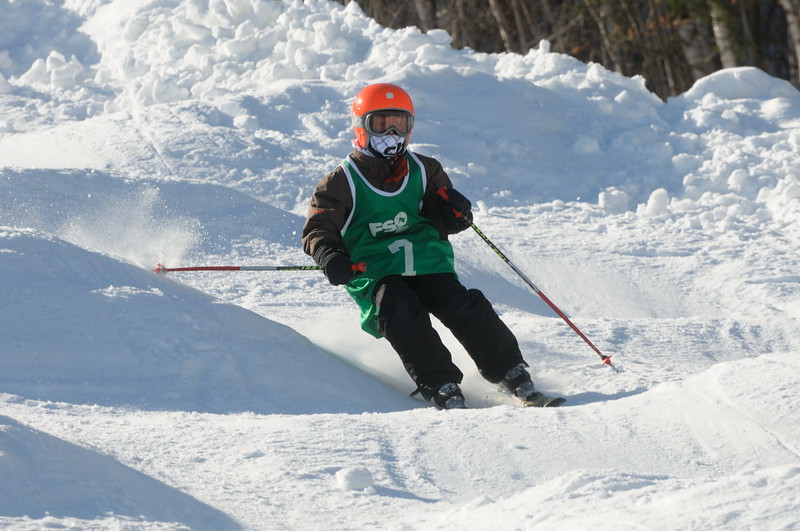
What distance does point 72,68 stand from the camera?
1120 cm

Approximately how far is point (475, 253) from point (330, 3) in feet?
16.4

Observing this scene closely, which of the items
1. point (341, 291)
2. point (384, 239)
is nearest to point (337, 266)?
point (384, 239)

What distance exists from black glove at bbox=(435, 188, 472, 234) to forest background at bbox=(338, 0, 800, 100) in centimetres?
1040

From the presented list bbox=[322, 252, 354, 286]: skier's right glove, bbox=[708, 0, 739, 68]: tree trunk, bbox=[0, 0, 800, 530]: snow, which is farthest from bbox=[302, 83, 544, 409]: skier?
bbox=[708, 0, 739, 68]: tree trunk

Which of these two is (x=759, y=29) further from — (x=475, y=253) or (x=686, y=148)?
(x=475, y=253)

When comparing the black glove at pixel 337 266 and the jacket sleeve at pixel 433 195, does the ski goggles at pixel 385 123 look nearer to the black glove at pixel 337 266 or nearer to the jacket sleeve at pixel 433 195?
the jacket sleeve at pixel 433 195

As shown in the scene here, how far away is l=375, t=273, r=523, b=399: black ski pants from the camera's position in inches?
180

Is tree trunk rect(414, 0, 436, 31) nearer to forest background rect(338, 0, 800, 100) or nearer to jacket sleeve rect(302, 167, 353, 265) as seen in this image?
forest background rect(338, 0, 800, 100)

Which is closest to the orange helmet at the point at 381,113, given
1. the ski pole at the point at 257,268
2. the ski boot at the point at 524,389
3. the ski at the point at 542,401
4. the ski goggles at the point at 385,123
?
the ski goggles at the point at 385,123

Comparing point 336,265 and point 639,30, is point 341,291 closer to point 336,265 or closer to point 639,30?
point 336,265

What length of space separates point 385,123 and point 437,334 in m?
1.06

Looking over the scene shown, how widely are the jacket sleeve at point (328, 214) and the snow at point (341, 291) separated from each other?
450mm

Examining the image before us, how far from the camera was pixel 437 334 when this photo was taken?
185 inches

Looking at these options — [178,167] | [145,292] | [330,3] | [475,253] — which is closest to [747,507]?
[145,292]
